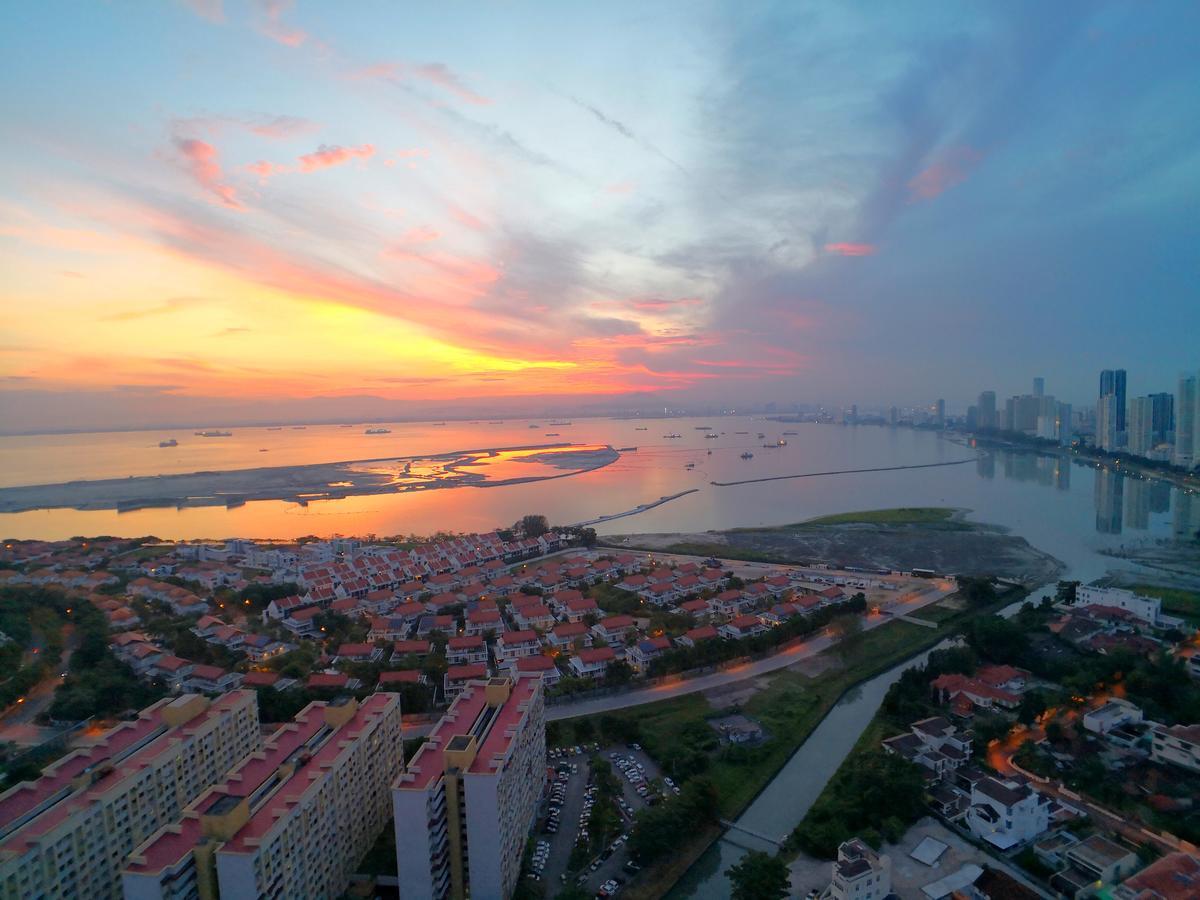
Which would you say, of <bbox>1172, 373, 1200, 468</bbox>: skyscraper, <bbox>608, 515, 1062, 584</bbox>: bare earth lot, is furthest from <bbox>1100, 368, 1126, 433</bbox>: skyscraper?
<bbox>608, 515, 1062, 584</bbox>: bare earth lot

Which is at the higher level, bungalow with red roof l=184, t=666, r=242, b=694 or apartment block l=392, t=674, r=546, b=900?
apartment block l=392, t=674, r=546, b=900

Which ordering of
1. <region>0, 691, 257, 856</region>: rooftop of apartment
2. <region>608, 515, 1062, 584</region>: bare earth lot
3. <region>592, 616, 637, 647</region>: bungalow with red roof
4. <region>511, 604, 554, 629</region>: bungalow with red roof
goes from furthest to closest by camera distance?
<region>608, 515, 1062, 584</region>: bare earth lot → <region>511, 604, 554, 629</region>: bungalow with red roof → <region>592, 616, 637, 647</region>: bungalow with red roof → <region>0, 691, 257, 856</region>: rooftop of apartment

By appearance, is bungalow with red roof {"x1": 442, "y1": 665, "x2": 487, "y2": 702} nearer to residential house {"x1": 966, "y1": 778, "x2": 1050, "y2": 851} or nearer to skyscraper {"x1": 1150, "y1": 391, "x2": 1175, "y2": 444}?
residential house {"x1": 966, "y1": 778, "x2": 1050, "y2": 851}

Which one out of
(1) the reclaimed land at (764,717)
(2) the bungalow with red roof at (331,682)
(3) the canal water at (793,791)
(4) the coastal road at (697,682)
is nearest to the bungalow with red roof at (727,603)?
(4) the coastal road at (697,682)

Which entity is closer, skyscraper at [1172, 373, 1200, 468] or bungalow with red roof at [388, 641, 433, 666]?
bungalow with red roof at [388, 641, 433, 666]

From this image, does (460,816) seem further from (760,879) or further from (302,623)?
(302,623)

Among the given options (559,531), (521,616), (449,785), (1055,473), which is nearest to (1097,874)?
(449,785)

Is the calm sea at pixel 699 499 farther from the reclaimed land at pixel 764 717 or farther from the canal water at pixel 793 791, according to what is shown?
the canal water at pixel 793 791

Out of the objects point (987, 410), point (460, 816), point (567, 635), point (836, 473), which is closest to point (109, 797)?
point (460, 816)
